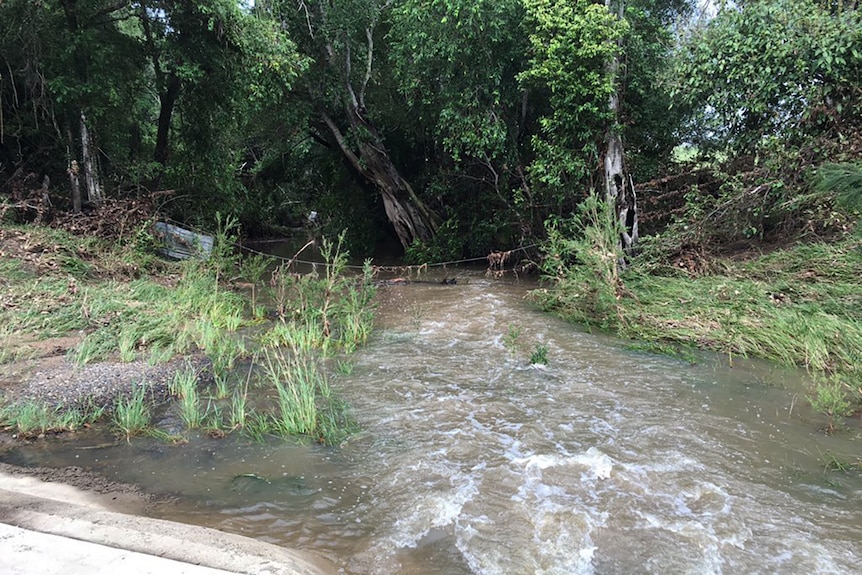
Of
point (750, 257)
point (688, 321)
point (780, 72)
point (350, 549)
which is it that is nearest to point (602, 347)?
point (688, 321)

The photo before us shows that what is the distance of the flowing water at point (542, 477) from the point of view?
336 centimetres

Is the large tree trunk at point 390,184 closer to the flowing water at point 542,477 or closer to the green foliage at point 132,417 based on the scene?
the flowing water at point 542,477

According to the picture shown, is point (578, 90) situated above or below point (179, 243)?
above

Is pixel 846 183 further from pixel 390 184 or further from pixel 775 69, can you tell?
pixel 390 184

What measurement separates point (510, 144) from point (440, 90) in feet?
6.75

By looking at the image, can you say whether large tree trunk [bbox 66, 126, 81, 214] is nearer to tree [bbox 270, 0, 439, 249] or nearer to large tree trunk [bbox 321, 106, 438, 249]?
tree [bbox 270, 0, 439, 249]

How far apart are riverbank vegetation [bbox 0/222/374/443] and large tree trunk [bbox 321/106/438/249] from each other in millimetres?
5985

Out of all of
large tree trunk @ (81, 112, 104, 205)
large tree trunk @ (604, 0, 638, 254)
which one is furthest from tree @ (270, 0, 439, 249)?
large tree trunk @ (604, 0, 638, 254)

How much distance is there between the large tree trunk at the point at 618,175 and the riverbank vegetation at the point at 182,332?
5.48 meters

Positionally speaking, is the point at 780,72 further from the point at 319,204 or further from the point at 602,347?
the point at 319,204

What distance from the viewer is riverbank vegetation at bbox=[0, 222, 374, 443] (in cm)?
488

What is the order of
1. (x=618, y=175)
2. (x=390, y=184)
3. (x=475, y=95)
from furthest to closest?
(x=390, y=184)
(x=475, y=95)
(x=618, y=175)

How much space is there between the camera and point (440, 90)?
13023 mm

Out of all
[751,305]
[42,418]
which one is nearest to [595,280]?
[751,305]
